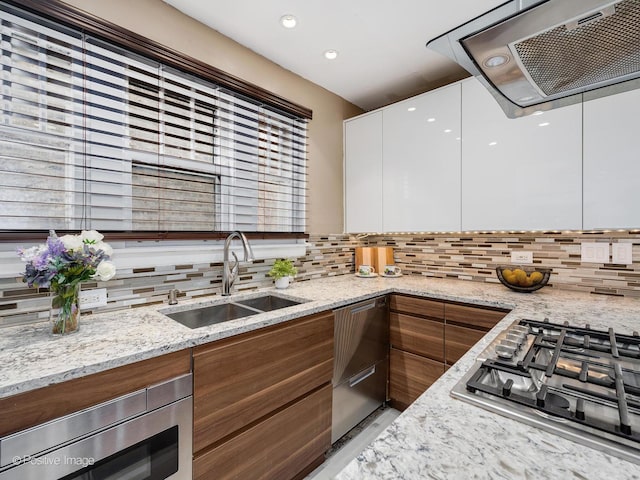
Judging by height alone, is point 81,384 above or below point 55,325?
below

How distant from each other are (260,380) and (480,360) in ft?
3.06

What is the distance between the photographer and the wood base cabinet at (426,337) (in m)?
1.86

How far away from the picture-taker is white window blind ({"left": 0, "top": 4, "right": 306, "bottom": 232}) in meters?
1.31

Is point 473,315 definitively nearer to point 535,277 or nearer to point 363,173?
point 535,277

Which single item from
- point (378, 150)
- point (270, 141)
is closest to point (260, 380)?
point (270, 141)

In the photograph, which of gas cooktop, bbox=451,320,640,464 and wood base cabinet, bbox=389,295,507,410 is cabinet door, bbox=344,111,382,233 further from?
gas cooktop, bbox=451,320,640,464

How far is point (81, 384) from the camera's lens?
942mm

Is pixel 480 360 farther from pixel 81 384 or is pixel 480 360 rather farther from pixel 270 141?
pixel 270 141

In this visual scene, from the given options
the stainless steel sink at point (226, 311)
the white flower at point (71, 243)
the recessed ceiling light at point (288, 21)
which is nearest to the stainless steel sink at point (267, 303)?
the stainless steel sink at point (226, 311)

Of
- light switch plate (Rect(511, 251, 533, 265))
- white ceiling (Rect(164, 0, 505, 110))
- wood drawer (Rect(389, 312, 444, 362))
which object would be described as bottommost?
wood drawer (Rect(389, 312, 444, 362))

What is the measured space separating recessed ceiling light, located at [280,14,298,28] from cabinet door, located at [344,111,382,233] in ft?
3.37

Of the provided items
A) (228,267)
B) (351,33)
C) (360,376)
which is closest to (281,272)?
(228,267)

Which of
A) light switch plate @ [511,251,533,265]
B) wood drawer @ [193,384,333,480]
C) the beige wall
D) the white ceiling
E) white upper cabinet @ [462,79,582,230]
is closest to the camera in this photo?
wood drawer @ [193,384,333,480]

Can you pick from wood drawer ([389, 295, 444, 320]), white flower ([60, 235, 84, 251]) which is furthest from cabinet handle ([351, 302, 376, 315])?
white flower ([60, 235, 84, 251])
